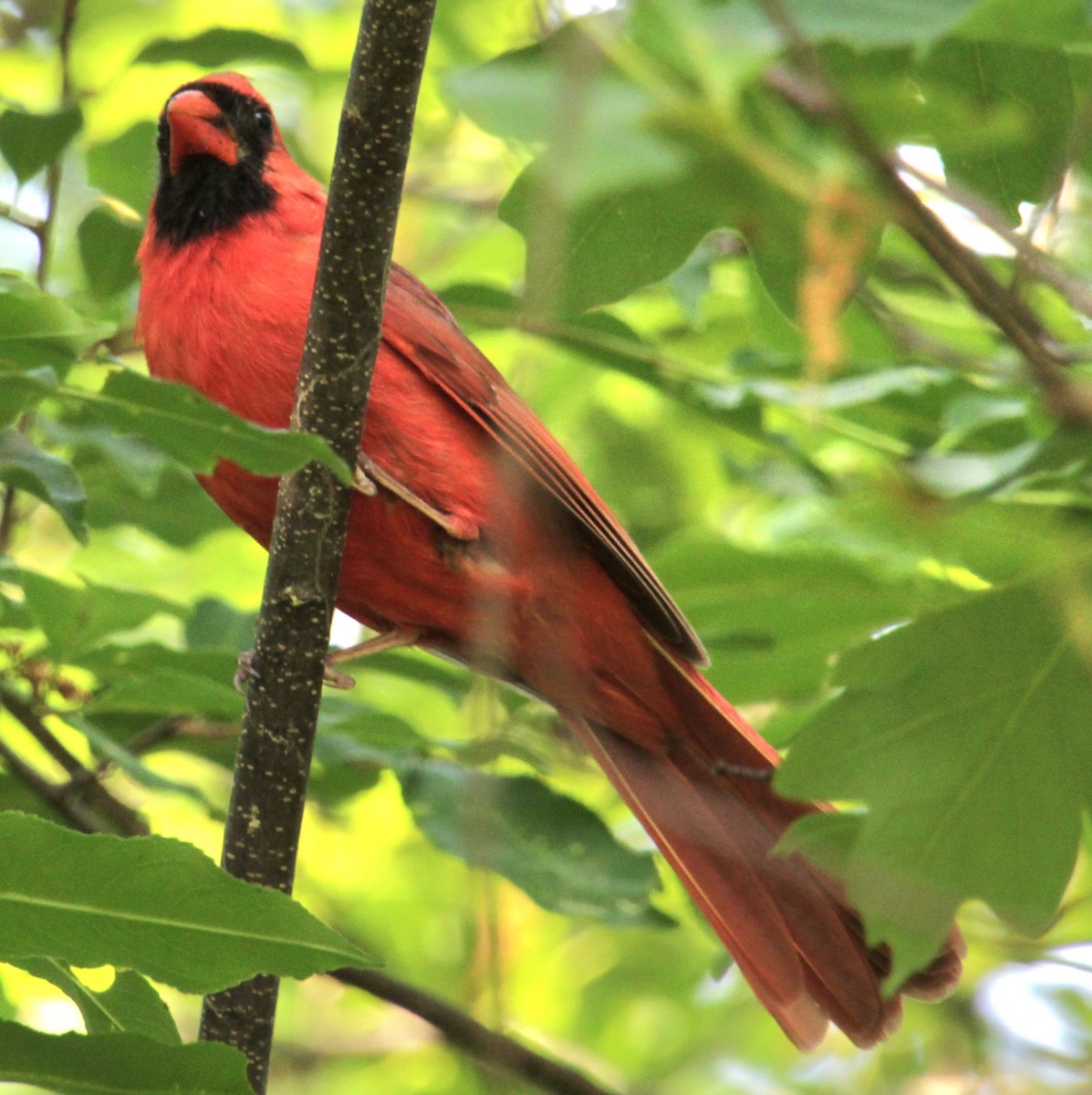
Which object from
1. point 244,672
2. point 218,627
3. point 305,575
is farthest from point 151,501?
point 305,575

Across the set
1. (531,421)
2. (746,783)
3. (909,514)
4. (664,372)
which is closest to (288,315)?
(531,421)

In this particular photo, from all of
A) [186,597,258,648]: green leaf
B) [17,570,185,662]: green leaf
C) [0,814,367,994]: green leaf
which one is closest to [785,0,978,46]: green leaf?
[0,814,367,994]: green leaf

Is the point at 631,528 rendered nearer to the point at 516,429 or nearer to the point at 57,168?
the point at 516,429

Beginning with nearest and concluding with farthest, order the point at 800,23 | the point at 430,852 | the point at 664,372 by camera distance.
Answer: the point at 800,23 < the point at 664,372 < the point at 430,852

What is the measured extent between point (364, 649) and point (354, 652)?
0.07 metres

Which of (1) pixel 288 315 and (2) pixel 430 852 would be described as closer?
(1) pixel 288 315

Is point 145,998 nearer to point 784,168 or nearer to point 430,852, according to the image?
point 784,168

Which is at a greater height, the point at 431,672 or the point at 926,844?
the point at 431,672

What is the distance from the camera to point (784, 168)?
3.49 feet

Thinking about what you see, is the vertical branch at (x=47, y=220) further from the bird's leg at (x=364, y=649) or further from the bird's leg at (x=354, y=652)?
the bird's leg at (x=364, y=649)

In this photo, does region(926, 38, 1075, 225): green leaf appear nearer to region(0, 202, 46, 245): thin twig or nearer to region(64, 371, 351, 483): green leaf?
region(64, 371, 351, 483): green leaf

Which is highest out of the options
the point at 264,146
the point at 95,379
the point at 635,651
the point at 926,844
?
the point at 264,146

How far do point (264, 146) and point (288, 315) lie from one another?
741 mm

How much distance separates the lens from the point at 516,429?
3.55m
